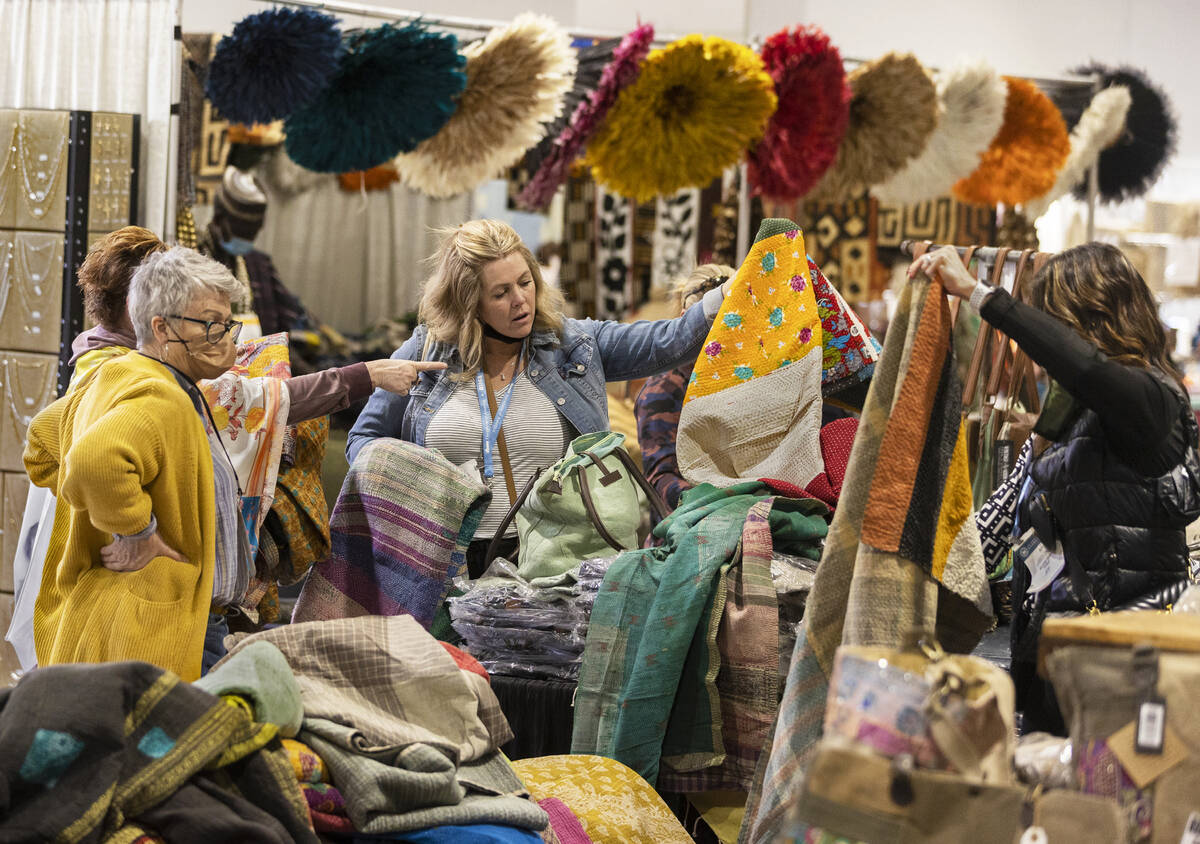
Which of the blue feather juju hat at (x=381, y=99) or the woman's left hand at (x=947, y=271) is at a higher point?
the blue feather juju hat at (x=381, y=99)

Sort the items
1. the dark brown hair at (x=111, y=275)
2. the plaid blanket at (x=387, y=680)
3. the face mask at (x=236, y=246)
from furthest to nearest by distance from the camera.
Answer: the face mask at (x=236, y=246)
the dark brown hair at (x=111, y=275)
the plaid blanket at (x=387, y=680)

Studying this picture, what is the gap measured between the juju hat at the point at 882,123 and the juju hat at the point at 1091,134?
1.27m

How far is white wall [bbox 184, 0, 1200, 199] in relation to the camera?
9273 millimetres

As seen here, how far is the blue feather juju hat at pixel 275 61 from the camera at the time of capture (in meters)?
Result: 4.66

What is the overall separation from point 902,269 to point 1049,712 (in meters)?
5.77

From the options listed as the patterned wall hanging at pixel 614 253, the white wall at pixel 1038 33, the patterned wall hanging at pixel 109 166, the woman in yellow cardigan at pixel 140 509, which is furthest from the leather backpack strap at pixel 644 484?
the white wall at pixel 1038 33

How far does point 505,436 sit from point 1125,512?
4.86ft

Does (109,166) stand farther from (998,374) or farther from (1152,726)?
(1152,726)

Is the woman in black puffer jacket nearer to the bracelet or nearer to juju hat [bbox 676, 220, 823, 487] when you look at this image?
the bracelet

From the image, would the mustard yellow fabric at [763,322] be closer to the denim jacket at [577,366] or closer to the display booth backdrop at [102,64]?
the denim jacket at [577,366]

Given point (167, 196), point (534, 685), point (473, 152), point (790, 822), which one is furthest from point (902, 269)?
point (790, 822)

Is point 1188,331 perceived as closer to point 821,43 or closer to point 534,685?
point 821,43

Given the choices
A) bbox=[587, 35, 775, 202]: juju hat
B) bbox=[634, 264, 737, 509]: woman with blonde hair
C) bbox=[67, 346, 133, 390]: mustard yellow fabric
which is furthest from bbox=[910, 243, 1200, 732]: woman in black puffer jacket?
bbox=[587, 35, 775, 202]: juju hat

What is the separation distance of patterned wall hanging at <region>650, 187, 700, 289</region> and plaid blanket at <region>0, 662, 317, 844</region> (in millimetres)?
5326
